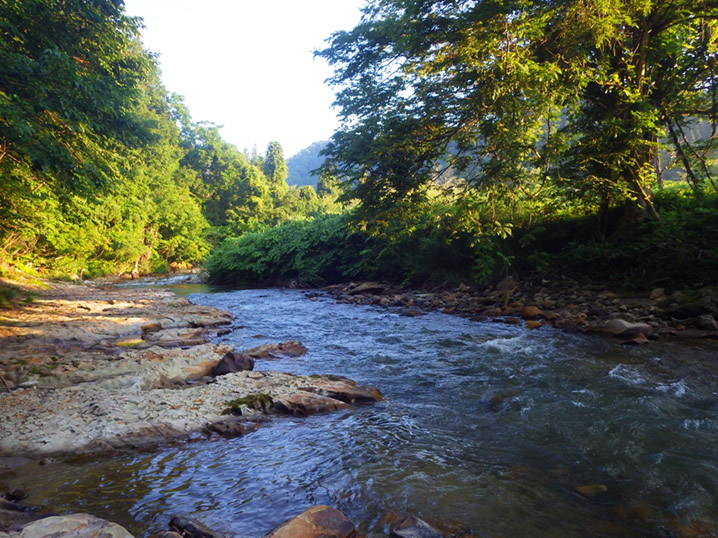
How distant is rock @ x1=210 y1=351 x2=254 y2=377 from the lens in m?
5.59

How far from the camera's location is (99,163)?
29.1 ft

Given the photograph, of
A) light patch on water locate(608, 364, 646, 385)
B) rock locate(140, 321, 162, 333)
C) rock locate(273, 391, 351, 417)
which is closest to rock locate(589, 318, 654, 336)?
light patch on water locate(608, 364, 646, 385)

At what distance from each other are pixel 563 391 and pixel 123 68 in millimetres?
14415

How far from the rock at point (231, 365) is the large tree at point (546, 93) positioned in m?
5.15

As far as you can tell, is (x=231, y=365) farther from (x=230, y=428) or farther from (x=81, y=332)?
(x=81, y=332)

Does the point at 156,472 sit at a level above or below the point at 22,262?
below

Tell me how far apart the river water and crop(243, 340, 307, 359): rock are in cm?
199

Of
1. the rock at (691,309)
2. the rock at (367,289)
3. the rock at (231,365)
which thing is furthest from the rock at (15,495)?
the rock at (367,289)

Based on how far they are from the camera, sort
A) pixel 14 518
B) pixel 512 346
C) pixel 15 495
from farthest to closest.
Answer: pixel 512 346 → pixel 15 495 → pixel 14 518

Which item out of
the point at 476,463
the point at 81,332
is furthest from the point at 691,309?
the point at 81,332

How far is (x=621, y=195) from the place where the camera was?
8875mm

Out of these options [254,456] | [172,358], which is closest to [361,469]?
[254,456]

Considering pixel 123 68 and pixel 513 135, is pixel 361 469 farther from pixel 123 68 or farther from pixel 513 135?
pixel 123 68

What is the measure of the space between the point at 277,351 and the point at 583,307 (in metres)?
6.34
